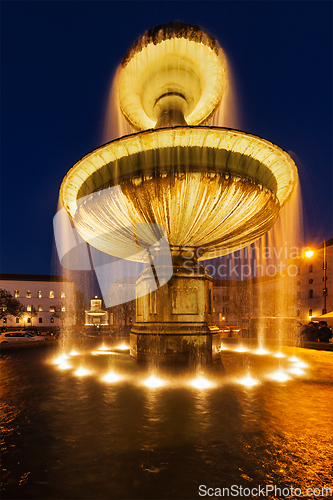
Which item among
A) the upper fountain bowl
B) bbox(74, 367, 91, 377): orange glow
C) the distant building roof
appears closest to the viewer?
bbox(74, 367, 91, 377): orange glow

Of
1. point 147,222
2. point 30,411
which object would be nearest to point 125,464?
point 30,411

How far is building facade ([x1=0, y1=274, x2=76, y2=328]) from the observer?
57.6m

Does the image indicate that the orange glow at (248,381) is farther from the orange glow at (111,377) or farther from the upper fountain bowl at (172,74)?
the upper fountain bowl at (172,74)

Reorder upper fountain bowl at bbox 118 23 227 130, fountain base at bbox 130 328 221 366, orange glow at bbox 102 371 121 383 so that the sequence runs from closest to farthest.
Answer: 1. orange glow at bbox 102 371 121 383
2. fountain base at bbox 130 328 221 366
3. upper fountain bowl at bbox 118 23 227 130

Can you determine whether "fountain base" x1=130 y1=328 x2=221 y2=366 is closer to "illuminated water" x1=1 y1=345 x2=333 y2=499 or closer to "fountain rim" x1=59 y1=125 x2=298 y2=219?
"illuminated water" x1=1 y1=345 x2=333 y2=499

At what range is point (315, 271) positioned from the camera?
44969mm

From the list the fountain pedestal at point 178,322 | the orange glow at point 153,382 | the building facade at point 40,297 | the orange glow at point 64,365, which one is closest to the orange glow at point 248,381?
the fountain pedestal at point 178,322

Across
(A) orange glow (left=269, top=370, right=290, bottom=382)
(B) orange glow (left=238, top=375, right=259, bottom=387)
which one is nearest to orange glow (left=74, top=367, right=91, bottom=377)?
(B) orange glow (left=238, top=375, right=259, bottom=387)

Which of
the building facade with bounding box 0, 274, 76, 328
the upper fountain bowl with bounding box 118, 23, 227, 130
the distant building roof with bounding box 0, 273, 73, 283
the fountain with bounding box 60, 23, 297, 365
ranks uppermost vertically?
the upper fountain bowl with bounding box 118, 23, 227, 130

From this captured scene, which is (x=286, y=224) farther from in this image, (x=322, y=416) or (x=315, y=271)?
(x=315, y=271)

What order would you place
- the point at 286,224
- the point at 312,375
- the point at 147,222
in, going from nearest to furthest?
the point at 312,375 < the point at 147,222 < the point at 286,224

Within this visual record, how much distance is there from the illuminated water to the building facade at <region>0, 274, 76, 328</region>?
56.1 m

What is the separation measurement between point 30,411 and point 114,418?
102 centimetres

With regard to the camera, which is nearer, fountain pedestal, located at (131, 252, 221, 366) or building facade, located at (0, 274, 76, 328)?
fountain pedestal, located at (131, 252, 221, 366)
